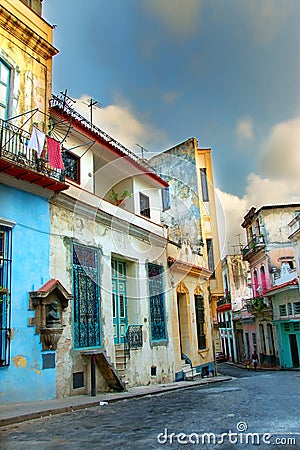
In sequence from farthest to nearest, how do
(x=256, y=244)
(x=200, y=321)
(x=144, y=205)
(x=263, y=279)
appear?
(x=263, y=279)
(x=256, y=244)
(x=200, y=321)
(x=144, y=205)

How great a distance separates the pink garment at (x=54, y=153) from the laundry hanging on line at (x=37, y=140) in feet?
0.81

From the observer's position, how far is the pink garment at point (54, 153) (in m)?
11.0

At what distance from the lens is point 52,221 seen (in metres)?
11.0

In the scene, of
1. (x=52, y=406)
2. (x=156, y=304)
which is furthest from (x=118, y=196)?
(x=52, y=406)

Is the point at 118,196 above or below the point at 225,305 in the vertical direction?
above

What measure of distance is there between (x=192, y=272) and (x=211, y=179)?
6.76 m

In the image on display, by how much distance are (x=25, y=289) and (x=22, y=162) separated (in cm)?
295

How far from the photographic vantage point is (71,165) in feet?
42.2

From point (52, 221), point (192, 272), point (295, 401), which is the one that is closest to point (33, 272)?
point (52, 221)

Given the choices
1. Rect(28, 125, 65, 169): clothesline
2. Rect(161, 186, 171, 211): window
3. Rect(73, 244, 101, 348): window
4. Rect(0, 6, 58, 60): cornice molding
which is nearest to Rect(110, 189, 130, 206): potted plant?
Rect(73, 244, 101, 348): window

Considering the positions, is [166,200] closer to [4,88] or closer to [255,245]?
[4,88]

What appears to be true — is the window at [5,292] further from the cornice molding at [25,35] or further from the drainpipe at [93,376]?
the cornice molding at [25,35]

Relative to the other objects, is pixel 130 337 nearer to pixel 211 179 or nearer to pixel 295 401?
pixel 295 401

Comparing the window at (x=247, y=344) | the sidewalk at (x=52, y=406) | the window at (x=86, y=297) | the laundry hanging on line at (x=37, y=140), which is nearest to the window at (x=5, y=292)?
the sidewalk at (x=52, y=406)
